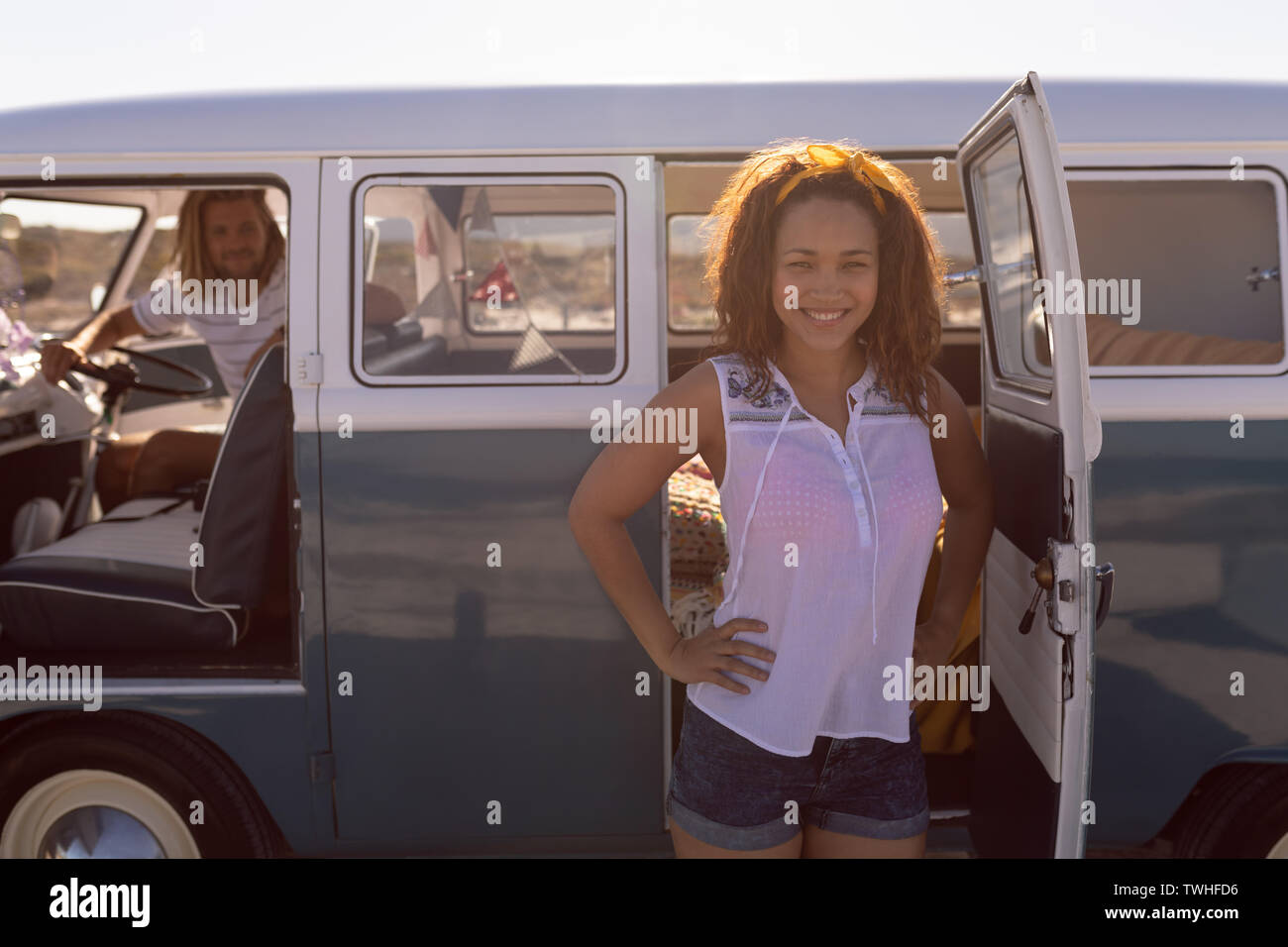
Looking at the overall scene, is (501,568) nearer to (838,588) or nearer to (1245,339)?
(838,588)

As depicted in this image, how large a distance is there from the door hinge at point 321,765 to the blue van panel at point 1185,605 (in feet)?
6.78

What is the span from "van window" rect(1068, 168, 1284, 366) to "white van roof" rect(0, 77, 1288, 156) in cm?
17

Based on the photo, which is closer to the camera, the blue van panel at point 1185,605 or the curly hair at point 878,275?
the curly hair at point 878,275

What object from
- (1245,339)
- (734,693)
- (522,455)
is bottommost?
(734,693)

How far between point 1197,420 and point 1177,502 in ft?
0.73

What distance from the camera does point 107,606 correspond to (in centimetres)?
312

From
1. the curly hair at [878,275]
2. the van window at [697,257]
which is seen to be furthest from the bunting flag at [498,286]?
the curly hair at [878,275]

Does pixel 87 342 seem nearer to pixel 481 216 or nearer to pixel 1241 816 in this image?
pixel 481 216

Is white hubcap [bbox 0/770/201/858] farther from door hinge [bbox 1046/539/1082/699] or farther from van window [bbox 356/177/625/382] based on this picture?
door hinge [bbox 1046/539/1082/699]

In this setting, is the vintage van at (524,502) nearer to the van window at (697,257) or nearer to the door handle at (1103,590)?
the door handle at (1103,590)

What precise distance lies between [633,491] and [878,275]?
61 centimetres

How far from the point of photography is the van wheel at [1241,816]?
2.85 metres
